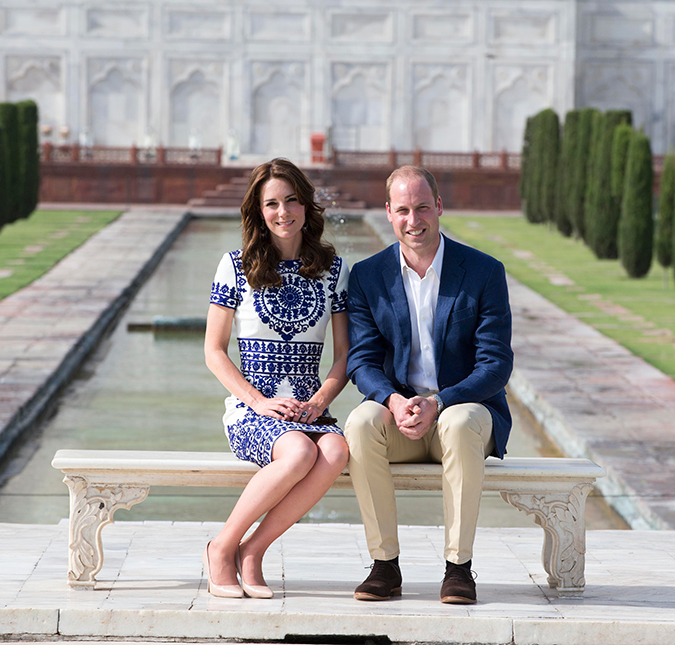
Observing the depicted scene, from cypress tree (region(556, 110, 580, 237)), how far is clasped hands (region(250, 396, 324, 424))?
54.9ft

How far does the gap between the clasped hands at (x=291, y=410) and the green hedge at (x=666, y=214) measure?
35.6 ft

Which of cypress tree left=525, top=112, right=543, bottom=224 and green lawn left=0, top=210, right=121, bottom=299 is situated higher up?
cypress tree left=525, top=112, right=543, bottom=224

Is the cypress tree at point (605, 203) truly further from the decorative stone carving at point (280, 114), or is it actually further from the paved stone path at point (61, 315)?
the decorative stone carving at point (280, 114)

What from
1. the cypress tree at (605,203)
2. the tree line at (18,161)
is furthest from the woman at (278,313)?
the tree line at (18,161)

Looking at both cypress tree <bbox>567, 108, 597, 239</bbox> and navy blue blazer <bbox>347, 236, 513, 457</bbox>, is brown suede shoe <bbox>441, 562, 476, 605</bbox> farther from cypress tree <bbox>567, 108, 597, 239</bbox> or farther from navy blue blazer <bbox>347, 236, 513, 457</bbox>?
cypress tree <bbox>567, 108, 597, 239</bbox>

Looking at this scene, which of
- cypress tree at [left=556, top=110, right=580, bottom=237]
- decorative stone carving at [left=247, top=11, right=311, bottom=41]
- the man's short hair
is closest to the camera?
the man's short hair

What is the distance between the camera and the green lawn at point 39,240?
42.4 ft

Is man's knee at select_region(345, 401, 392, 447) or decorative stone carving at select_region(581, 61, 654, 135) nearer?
man's knee at select_region(345, 401, 392, 447)

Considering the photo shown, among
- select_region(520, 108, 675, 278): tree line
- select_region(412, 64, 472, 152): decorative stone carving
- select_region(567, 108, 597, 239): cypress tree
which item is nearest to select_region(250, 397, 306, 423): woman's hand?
select_region(520, 108, 675, 278): tree line

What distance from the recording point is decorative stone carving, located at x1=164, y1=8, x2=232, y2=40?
29.8 m

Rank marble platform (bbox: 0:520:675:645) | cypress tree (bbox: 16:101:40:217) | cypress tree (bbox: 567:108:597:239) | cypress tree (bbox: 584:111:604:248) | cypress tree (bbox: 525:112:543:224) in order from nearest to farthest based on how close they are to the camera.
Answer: marble platform (bbox: 0:520:675:645) → cypress tree (bbox: 584:111:604:248) → cypress tree (bbox: 567:108:597:239) → cypress tree (bbox: 16:101:40:217) → cypress tree (bbox: 525:112:543:224)

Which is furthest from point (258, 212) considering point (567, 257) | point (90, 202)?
point (90, 202)

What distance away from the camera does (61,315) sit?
9836mm

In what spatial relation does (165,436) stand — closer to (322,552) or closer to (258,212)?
(322,552)
